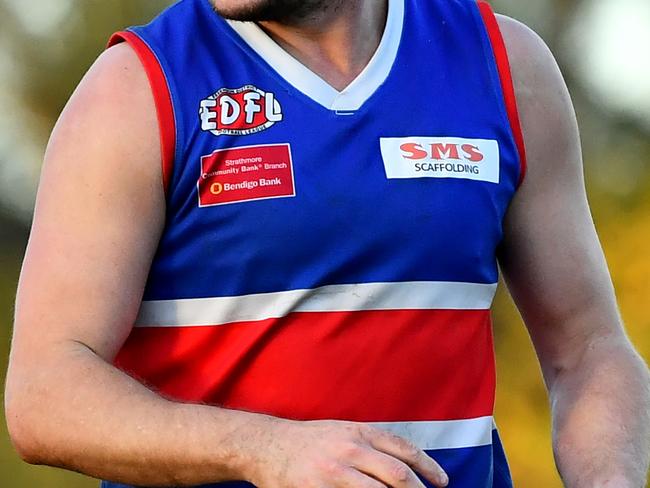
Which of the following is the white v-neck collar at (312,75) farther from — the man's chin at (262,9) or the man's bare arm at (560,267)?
the man's bare arm at (560,267)

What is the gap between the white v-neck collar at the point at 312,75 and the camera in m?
2.93

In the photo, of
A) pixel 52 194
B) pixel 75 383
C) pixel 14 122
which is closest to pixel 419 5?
pixel 52 194

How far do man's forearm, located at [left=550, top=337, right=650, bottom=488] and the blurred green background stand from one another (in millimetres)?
5864

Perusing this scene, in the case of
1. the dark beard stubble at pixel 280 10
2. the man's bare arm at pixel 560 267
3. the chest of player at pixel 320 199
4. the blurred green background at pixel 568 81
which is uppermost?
the dark beard stubble at pixel 280 10

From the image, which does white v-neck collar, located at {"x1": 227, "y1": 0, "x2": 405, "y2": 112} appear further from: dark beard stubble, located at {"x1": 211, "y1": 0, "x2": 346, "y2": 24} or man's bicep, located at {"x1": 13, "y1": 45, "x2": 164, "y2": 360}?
man's bicep, located at {"x1": 13, "y1": 45, "x2": 164, "y2": 360}

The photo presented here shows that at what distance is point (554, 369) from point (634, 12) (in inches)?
301

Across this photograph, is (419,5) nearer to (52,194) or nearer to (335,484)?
(52,194)

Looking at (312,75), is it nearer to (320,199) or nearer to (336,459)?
(320,199)

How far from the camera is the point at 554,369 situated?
10.5 ft

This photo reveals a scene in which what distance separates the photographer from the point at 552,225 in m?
3.13

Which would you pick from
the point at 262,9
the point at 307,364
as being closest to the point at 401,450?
the point at 307,364

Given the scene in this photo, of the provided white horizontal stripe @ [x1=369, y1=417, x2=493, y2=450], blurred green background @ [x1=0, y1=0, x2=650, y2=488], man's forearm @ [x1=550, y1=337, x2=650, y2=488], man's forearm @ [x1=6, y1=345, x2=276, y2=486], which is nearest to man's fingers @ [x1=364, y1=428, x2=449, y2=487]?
man's forearm @ [x1=6, y1=345, x2=276, y2=486]

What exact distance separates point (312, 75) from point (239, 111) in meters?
0.20

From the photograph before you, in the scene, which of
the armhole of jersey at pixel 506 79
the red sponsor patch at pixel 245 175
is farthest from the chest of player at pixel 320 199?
the armhole of jersey at pixel 506 79
